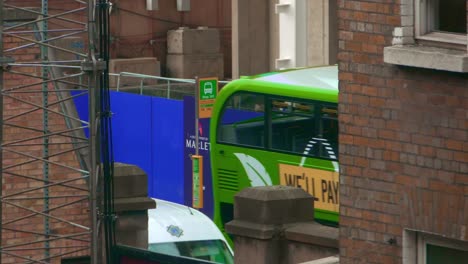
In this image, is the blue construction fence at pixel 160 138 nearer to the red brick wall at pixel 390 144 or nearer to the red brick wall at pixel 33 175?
the red brick wall at pixel 33 175

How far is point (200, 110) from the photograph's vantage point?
24109mm

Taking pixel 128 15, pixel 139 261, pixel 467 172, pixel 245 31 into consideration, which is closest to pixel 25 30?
pixel 139 261

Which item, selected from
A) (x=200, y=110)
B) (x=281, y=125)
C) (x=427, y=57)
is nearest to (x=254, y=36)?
(x=200, y=110)

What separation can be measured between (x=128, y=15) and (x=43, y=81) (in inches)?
1005

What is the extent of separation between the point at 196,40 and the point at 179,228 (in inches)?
911

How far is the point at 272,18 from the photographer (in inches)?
1332

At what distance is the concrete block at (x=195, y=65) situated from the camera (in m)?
39.1

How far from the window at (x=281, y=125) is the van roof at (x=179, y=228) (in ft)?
14.3

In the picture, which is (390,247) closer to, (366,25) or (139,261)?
(366,25)

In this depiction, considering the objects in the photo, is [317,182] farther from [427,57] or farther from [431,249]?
[427,57]

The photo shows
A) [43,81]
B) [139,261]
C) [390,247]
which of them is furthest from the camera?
[43,81]

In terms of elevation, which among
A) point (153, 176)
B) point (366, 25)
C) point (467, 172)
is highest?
point (366, 25)

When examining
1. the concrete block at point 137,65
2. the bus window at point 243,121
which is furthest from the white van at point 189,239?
the concrete block at point 137,65

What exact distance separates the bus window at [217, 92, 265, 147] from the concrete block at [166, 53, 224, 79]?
15.8 metres
